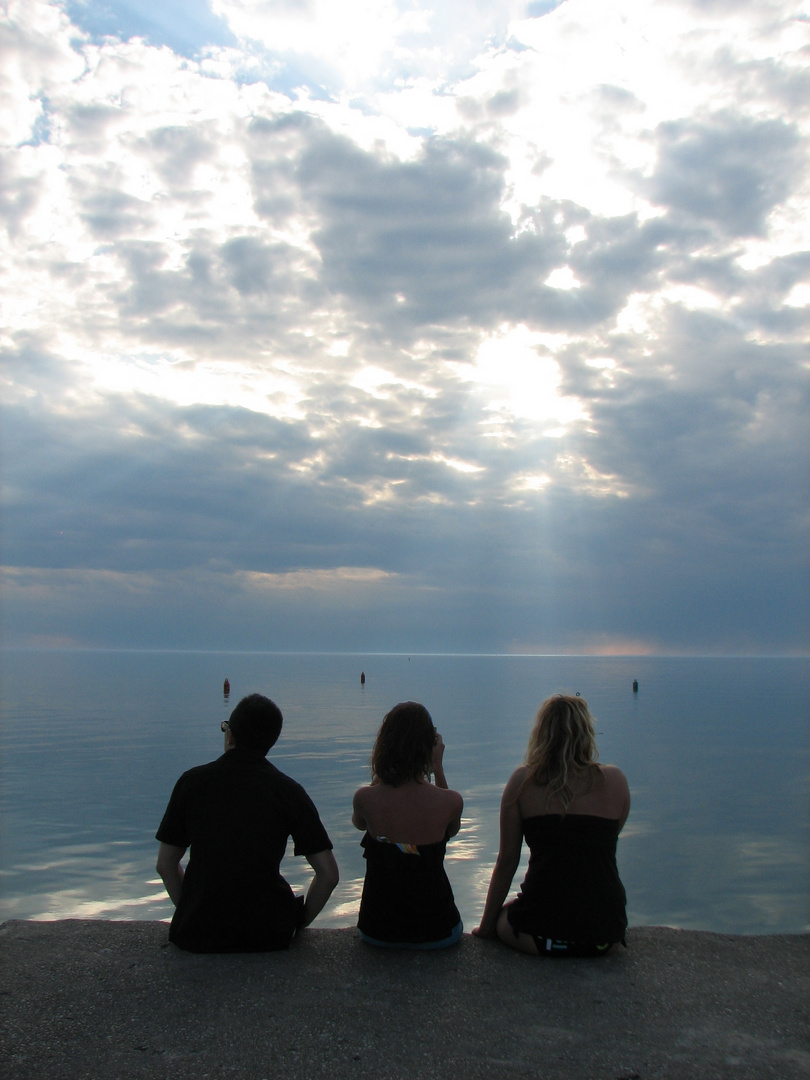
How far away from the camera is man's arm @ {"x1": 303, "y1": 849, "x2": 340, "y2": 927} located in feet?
16.2

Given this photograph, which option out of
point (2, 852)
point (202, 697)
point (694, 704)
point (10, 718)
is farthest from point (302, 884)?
point (694, 704)

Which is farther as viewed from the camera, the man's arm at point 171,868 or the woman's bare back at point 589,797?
the man's arm at point 171,868

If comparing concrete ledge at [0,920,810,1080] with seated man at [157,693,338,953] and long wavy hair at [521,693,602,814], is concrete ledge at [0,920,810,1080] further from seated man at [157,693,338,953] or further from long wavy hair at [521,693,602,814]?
long wavy hair at [521,693,602,814]

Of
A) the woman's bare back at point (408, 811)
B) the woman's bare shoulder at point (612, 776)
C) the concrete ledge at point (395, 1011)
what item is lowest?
the concrete ledge at point (395, 1011)

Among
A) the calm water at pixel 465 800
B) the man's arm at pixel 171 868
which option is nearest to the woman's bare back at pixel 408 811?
the man's arm at pixel 171 868

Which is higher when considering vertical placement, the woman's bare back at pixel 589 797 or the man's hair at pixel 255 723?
the man's hair at pixel 255 723

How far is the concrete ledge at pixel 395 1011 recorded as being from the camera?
3.54 meters

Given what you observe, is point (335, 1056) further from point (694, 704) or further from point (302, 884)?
point (694, 704)

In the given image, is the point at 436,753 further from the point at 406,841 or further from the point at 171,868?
the point at 171,868

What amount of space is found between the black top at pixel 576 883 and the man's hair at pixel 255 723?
179 centimetres

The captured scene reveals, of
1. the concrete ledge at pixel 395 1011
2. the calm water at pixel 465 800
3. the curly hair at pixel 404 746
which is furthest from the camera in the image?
the calm water at pixel 465 800

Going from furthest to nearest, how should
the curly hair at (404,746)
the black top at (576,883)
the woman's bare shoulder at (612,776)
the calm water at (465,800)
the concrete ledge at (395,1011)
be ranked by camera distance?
1. the calm water at (465,800)
2. the curly hair at (404,746)
3. the woman's bare shoulder at (612,776)
4. the black top at (576,883)
5. the concrete ledge at (395,1011)

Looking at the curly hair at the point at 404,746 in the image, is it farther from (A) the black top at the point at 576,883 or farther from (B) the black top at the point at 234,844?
(A) the black top at the point at 576,883

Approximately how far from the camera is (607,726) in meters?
37.2
